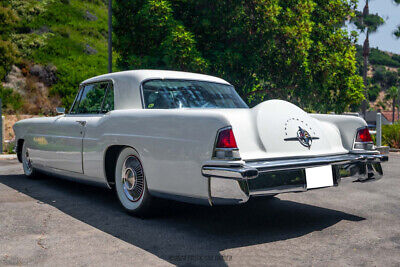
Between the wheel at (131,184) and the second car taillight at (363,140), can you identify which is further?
the second car taillight at (363,140)

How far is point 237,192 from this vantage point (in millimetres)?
3305

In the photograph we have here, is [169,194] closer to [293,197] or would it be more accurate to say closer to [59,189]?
[293,197]

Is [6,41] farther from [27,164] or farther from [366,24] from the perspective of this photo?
[366,24]

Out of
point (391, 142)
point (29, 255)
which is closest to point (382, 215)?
point (29, 255)

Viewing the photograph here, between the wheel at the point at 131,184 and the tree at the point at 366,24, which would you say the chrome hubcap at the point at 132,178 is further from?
the tree at the point at 366,24

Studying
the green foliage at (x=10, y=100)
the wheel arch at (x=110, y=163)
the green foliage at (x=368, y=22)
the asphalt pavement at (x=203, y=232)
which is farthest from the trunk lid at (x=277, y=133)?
the green foliage at (x=368, y=22)

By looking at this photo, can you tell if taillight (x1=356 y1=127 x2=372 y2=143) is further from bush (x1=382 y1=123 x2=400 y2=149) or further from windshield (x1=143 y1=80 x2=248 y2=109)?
bush (x1=382 y1=123 x2=400 y2=149)

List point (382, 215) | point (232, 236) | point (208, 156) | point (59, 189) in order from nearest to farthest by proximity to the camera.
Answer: point (208, 156) < point (232, 236) < point (382, 215) < point (59, 189)

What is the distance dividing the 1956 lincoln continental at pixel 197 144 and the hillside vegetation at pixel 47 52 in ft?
67.6

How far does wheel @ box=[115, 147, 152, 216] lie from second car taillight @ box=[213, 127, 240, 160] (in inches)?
42.0

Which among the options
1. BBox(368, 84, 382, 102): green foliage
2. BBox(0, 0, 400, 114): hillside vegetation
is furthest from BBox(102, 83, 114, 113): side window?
BBox(368, 84, 382, 102): green foliage

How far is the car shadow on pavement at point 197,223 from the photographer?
11.3 ft

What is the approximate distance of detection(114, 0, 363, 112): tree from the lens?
1366 cm

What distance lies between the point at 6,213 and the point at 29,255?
1.58m
